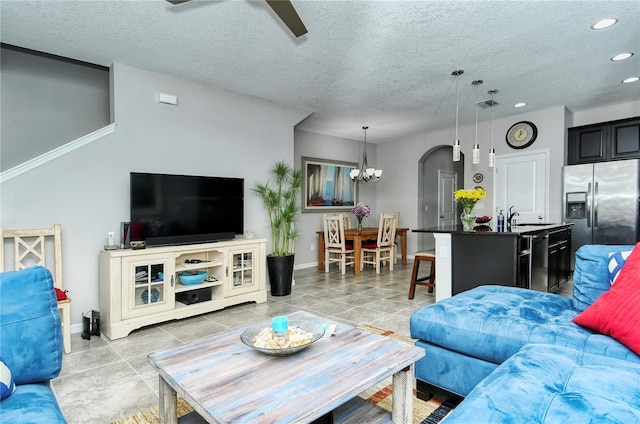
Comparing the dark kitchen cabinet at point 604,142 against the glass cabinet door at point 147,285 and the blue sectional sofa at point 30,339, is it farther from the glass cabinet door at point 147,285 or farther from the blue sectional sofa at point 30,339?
the blue sectional sofa at point 30,339

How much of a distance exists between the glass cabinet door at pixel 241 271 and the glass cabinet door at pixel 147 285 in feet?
2.15

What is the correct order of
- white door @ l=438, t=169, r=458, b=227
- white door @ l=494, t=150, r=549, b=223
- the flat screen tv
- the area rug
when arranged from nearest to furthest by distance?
1. the area rug
2. the flat screen tv
3. white door @ l=494, t=150, r=549, b=223
4. white door @ l=438, t=169, r=458, b=227

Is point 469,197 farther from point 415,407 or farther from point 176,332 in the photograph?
point 176,332

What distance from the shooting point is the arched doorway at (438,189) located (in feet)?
25.0

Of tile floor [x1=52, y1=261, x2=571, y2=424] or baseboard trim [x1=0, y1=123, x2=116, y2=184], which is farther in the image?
baseboard trim [x1=0, y1=123, x2=116, y2=184]

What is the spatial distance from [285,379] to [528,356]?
1.00m

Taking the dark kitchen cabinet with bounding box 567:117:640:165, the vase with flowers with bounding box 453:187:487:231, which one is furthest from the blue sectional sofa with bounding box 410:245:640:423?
the dark kitchen cabinet with bounding box 567:117:640:165

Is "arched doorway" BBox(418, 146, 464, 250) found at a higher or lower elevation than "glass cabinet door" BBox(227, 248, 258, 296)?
higher

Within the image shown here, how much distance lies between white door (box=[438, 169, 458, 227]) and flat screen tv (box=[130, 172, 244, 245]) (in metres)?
5.15

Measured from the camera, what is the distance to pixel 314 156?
670cm

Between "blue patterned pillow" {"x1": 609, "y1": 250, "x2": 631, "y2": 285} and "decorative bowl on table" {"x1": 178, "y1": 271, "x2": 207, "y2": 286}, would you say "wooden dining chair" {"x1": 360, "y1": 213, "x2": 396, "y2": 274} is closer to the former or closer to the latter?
"decorative bowl on table" {"x1": 178, "y1": 271, "x2": 207, "y2": 286}

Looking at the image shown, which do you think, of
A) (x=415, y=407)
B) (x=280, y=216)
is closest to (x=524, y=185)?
(x=280, y=216)

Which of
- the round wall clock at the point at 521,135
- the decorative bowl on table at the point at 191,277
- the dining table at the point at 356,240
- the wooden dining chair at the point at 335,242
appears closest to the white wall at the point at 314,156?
the dining table at the point at 356,240

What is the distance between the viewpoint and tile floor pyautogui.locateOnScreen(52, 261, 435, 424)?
2.04 meters
